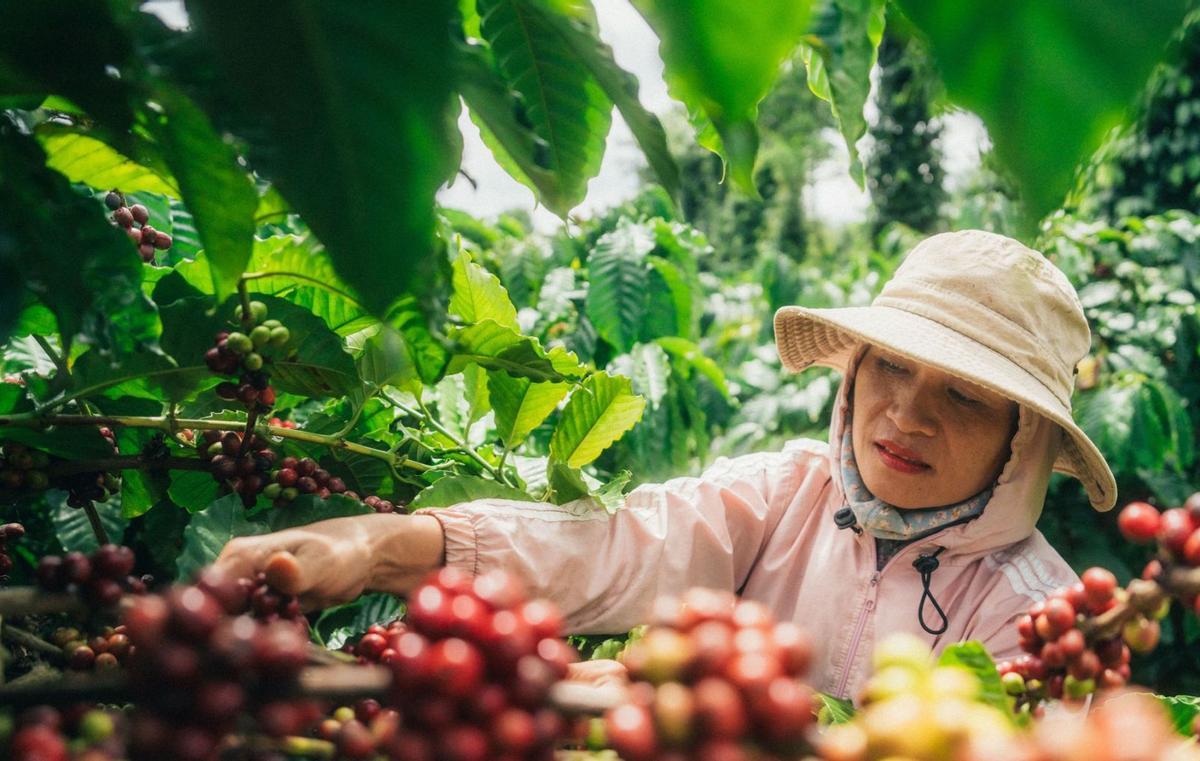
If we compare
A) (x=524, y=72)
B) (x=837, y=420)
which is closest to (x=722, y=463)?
(x=837, y=420)

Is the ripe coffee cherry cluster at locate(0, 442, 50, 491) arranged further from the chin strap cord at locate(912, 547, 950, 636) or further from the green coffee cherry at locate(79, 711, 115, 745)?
the chin strap cord at locate(912, 547, 950, 636)

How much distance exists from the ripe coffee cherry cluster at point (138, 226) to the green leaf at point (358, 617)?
1.64 feet

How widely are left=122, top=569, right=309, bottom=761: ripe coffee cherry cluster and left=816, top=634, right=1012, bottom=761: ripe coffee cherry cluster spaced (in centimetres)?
29

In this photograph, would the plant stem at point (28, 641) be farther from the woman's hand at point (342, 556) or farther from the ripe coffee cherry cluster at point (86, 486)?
the ripe coffee cherry cluster at point (86, 486)

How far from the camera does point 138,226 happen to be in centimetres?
117

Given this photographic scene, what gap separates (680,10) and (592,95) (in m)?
0.37

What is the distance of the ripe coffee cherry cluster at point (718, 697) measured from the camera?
1.43ft

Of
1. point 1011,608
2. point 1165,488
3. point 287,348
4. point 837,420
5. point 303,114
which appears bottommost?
point 1165,488

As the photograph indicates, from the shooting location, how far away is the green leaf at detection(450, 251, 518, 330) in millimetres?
1172

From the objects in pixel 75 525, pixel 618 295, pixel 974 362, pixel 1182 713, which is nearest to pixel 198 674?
pixel 75 525

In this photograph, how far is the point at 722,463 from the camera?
1.54 metres

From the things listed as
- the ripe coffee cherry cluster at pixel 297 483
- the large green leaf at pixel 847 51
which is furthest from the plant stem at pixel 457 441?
the large green leaf at pixel 847 51

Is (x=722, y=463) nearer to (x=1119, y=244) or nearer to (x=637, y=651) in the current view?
(x=637, y=651)

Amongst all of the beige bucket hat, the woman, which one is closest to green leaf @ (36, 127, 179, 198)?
the woman
